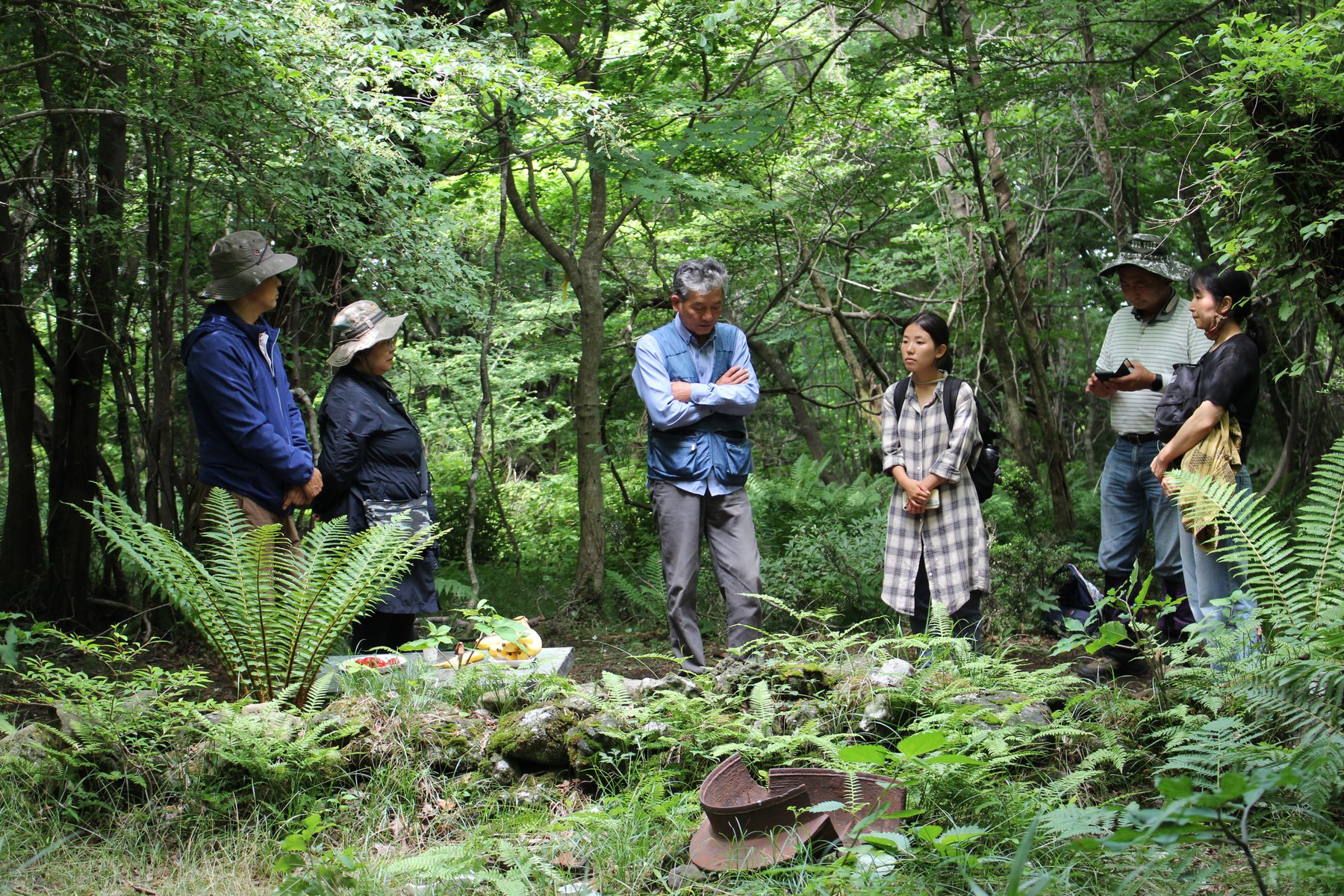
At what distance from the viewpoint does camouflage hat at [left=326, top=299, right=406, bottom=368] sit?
14.7ft

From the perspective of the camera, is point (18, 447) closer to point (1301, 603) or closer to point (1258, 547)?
point (1258, 547)

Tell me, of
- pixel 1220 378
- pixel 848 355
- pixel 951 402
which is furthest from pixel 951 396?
A: pixel 848 355

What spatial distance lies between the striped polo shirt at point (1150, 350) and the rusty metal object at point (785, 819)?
300 cm

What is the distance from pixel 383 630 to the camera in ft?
15.2

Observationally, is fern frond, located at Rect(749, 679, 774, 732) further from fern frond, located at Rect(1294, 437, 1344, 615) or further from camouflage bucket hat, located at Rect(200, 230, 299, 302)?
camouflage bucket hat, located at Rect(200, 230, 299, 302)

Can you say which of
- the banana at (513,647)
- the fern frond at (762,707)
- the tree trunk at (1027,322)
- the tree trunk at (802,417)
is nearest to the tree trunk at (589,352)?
the banana at (513,647)

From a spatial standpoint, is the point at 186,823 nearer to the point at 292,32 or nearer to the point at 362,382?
the point at 362,382

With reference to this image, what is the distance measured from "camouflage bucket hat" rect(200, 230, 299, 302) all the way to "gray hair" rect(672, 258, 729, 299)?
1870mm

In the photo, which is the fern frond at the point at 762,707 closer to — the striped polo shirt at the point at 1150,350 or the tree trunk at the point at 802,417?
the striped polo shirt at the point at 1150,350

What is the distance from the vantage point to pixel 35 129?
687cm

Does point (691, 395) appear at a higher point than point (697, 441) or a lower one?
higher

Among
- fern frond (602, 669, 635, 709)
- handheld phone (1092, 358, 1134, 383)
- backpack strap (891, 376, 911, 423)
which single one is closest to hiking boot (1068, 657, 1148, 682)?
handheld phone (1092, 358, 1134, 383)

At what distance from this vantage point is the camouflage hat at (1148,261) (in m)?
4.84

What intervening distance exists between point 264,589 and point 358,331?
148 cm
